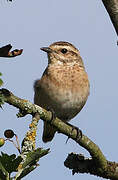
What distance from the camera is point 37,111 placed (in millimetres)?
3340

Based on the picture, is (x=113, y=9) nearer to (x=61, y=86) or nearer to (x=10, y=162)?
(x=10, y=162)

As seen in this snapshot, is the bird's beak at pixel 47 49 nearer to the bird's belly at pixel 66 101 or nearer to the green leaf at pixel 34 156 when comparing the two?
the bird's belly at pixel 66 101

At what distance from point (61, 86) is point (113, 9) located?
2.89 meters

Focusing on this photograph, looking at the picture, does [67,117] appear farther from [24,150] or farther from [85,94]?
[24,150]

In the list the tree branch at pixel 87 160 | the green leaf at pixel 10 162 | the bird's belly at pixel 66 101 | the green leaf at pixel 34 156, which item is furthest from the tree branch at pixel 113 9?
the bird's belly at pixel 66 101

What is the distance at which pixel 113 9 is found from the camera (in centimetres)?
385

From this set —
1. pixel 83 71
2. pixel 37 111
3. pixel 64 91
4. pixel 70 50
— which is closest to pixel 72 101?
pixel 64 91

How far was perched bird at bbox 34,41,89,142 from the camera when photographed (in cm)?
658

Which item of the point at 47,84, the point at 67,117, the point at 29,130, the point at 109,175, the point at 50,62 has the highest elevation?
the point at 50,62

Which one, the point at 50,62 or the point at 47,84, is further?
the point at 50,62

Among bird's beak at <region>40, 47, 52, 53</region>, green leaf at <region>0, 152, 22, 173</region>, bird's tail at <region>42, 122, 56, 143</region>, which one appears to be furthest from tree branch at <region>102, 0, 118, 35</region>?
bird's tail at <region>42, 122, 56, 143</region>

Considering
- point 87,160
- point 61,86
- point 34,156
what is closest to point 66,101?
point 61,86

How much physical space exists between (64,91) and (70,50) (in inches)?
60.1

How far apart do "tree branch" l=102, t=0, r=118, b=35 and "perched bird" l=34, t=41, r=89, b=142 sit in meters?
2.82
